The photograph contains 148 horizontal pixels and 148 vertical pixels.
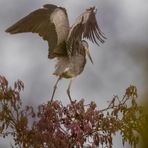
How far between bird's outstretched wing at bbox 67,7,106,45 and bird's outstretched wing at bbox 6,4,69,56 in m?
0.16

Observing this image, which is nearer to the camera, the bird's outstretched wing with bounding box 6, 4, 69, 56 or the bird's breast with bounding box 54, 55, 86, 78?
the bird's breast with bounding box 54, 55, 86, 78

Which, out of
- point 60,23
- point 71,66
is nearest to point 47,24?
point 60,23

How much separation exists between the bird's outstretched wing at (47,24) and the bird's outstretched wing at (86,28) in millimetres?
158

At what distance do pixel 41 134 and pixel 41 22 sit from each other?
1512 millimetres

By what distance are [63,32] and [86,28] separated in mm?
245

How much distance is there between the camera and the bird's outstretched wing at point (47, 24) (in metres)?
4.60

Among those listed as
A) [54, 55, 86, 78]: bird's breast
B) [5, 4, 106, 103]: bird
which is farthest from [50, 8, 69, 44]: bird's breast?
[54, 55, 86, 78]: bird's breast

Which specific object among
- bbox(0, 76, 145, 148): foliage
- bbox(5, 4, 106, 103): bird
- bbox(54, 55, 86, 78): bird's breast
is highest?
bbox(5, 4, 106, 103): bird

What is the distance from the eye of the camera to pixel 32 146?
3.58 m

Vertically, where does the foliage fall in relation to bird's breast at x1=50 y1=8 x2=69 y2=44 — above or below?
below

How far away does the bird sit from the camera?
4.39 m

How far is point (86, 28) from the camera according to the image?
4.53m

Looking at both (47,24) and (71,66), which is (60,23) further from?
(71,66)

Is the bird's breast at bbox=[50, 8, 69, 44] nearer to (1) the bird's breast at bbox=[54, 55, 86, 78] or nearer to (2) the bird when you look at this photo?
(2) the bird
